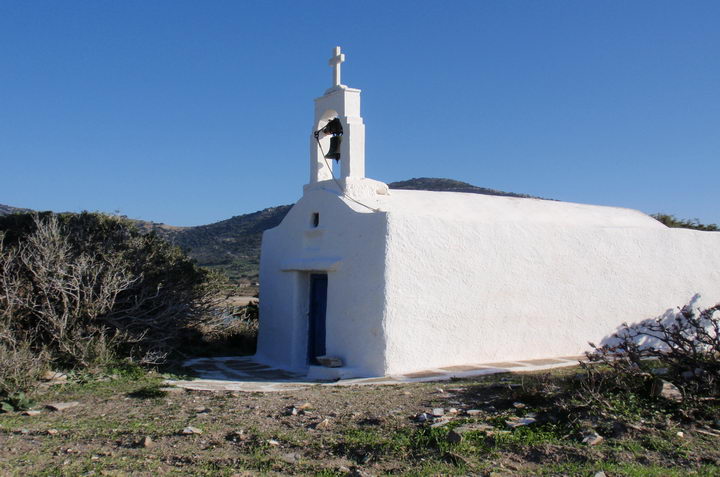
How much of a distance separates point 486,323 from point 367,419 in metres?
4.05

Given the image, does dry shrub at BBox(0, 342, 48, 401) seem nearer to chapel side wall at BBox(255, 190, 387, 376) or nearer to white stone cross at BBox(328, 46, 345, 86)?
chapel side wall at BBox(255, 190, 387, 376)

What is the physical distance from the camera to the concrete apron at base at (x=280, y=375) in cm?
809

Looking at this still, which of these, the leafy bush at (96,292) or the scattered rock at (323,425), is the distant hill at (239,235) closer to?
the leafy bush at (96,292)

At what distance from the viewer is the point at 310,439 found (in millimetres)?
5383

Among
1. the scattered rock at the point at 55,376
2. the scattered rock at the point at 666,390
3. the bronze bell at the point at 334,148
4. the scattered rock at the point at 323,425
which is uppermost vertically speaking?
the bronze bell at the point at 334,148

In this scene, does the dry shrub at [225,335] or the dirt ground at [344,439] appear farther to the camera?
the dry shrub at [225,335]

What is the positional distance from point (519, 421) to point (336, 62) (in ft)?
22.6

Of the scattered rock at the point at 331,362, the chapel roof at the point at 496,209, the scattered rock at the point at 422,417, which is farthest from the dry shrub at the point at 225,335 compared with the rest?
the scattered rock at the point at 422,417

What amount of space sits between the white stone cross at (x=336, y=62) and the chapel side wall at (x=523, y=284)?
3.01 m

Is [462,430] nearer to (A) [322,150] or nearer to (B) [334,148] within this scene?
(B) [334,148]

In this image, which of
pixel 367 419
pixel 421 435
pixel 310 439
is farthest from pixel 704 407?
pixel 310 439

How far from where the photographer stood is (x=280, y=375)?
9.95 metres

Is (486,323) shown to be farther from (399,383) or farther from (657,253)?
(657,253)

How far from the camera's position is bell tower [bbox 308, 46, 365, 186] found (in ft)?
33.2
